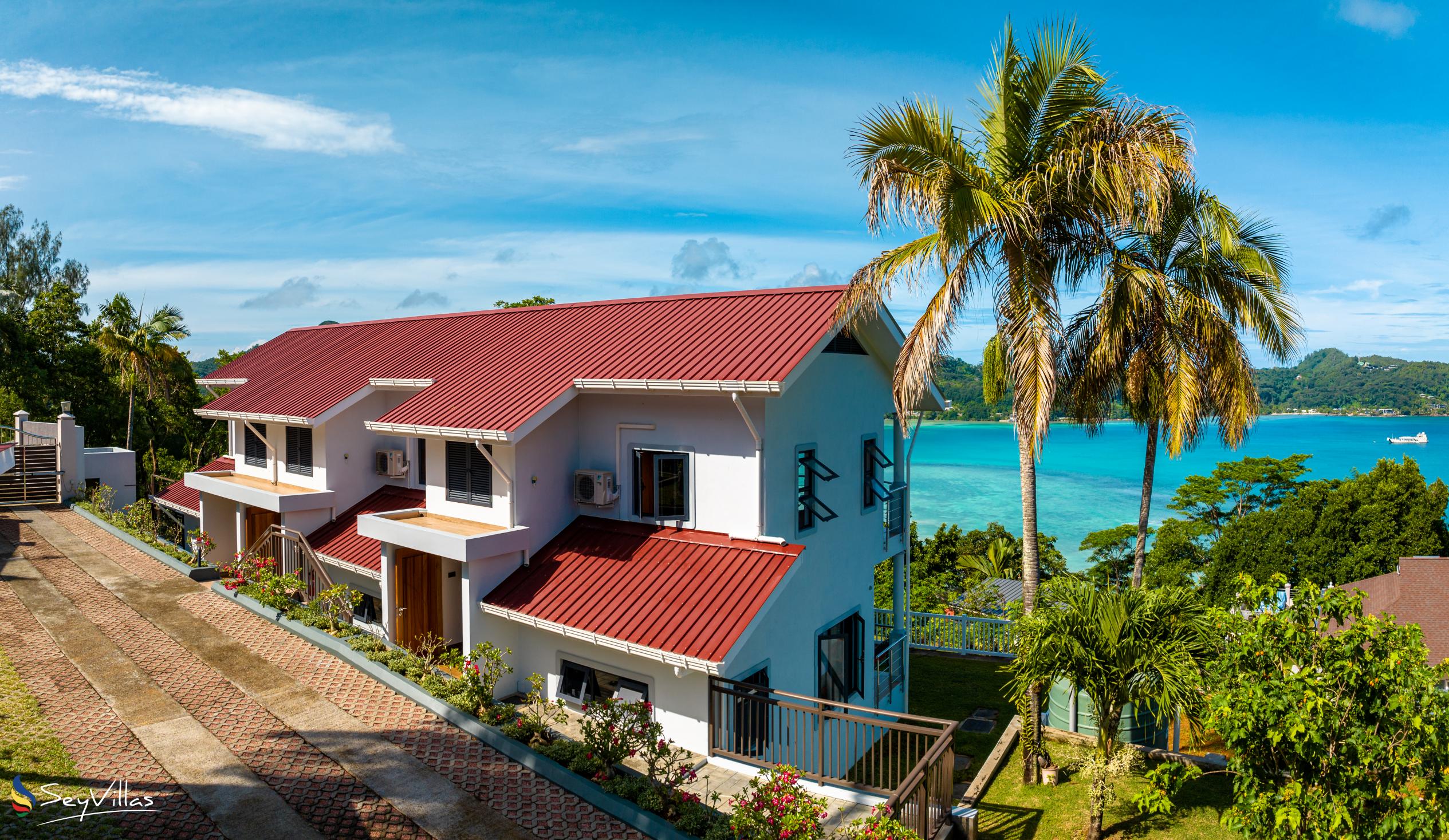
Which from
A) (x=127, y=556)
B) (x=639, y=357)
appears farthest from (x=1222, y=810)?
(x=127, y=556)

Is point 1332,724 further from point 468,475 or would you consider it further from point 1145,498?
point 468,475

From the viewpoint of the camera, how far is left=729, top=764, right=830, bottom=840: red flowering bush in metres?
8.01

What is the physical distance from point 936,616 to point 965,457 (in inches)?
7381

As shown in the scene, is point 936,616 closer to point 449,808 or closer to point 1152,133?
point 1152,133

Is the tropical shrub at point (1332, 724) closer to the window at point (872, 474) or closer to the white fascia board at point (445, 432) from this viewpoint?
the window at point (872, 474)

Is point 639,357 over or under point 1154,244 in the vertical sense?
under

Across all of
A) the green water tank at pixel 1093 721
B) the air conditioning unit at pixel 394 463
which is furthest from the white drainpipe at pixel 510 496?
the green water tank at pixel 1093 721

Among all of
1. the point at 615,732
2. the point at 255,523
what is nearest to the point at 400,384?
the point at 255,523

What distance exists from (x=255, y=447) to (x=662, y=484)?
1457 centimetres

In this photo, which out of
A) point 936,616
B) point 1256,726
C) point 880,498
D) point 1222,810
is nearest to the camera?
point 1256,726

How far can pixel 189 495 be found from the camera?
26.1m

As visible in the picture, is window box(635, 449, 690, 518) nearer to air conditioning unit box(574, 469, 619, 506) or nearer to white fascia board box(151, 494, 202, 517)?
air conditioning unit box(574, 469, 619, 506)

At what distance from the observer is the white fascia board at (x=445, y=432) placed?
12.7 m

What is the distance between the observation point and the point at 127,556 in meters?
20.8
